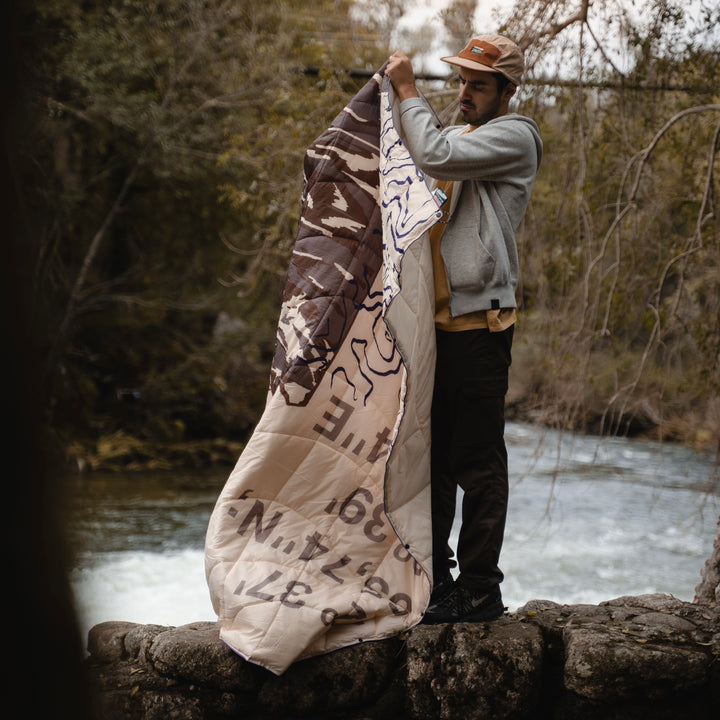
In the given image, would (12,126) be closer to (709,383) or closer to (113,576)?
(709,383)

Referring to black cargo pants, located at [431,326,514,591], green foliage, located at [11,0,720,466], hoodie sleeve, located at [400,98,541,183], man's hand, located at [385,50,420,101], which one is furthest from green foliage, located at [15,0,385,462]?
black cargo pants, located at [431,326,514,591]

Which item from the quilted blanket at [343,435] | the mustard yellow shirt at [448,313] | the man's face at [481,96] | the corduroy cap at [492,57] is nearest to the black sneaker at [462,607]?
the quilted blanket at [343,435]

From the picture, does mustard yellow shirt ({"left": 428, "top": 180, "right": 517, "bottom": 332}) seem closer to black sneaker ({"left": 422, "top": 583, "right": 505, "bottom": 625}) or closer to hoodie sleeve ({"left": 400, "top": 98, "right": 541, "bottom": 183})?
hoodie sleeve ({"left": 400, "top": 98, "right": 541, "bottom": 183})

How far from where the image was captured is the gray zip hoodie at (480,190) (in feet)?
7.52

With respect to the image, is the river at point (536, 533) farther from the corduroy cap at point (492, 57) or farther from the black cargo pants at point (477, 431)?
the corduroy cap at point (492, 57)

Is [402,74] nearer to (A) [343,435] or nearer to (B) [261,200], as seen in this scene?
(A) [343,435]

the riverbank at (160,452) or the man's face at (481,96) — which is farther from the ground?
the man's face at (481,96)

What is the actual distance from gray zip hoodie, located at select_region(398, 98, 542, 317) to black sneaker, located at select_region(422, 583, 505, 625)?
0.82m

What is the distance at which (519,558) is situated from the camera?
786 centimetres

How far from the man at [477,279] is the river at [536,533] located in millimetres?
3200

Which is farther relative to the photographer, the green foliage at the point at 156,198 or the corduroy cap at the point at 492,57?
the green foliage at the point at 156,198

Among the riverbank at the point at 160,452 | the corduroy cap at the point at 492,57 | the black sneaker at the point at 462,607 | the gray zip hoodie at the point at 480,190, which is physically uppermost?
the corduroy cap at the point at 492,57

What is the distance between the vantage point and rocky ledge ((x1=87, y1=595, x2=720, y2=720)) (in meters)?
2.34

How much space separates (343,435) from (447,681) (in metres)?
0.72
